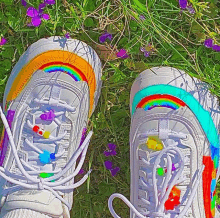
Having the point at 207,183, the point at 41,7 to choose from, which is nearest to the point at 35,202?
the point at 207,183

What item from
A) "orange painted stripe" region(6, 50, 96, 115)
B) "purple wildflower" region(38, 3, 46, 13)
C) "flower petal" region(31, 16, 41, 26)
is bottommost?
"orange painted stripe" region(6, 50, 96, 115)

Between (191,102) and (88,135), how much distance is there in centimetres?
38

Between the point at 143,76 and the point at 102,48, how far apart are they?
0.22 metres

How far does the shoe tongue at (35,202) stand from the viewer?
139 cm

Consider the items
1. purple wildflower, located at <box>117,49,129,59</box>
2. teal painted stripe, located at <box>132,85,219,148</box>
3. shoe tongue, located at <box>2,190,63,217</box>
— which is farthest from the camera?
purple wildflower, located at <box>117,49,129,59</box>

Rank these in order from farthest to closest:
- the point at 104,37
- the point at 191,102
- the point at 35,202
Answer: the point at 104,37, the point at 191,102, the point at 35,202

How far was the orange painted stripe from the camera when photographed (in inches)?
61.5

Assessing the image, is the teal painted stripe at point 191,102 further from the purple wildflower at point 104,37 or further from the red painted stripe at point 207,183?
the purple wildflower at point 104,37

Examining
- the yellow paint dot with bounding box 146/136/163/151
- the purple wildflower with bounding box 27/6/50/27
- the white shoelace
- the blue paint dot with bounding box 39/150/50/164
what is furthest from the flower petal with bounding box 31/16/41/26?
the yellow paint dot with bounding box 146/136/163/151

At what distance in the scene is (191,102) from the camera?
1514mm

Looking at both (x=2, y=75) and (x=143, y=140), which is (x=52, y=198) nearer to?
(x=143, y=140)

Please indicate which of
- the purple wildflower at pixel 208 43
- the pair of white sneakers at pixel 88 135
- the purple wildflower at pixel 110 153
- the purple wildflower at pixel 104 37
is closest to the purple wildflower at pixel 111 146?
the purple wildflower at pixel 110 153

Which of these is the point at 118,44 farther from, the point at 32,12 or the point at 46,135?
the point at 46,135

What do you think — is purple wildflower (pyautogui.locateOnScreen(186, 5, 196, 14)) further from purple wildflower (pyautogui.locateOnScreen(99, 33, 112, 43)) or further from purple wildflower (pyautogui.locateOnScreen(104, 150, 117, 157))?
purple wildflower (pyautogui.locateOnScreen(104, 150, 117, 157))
